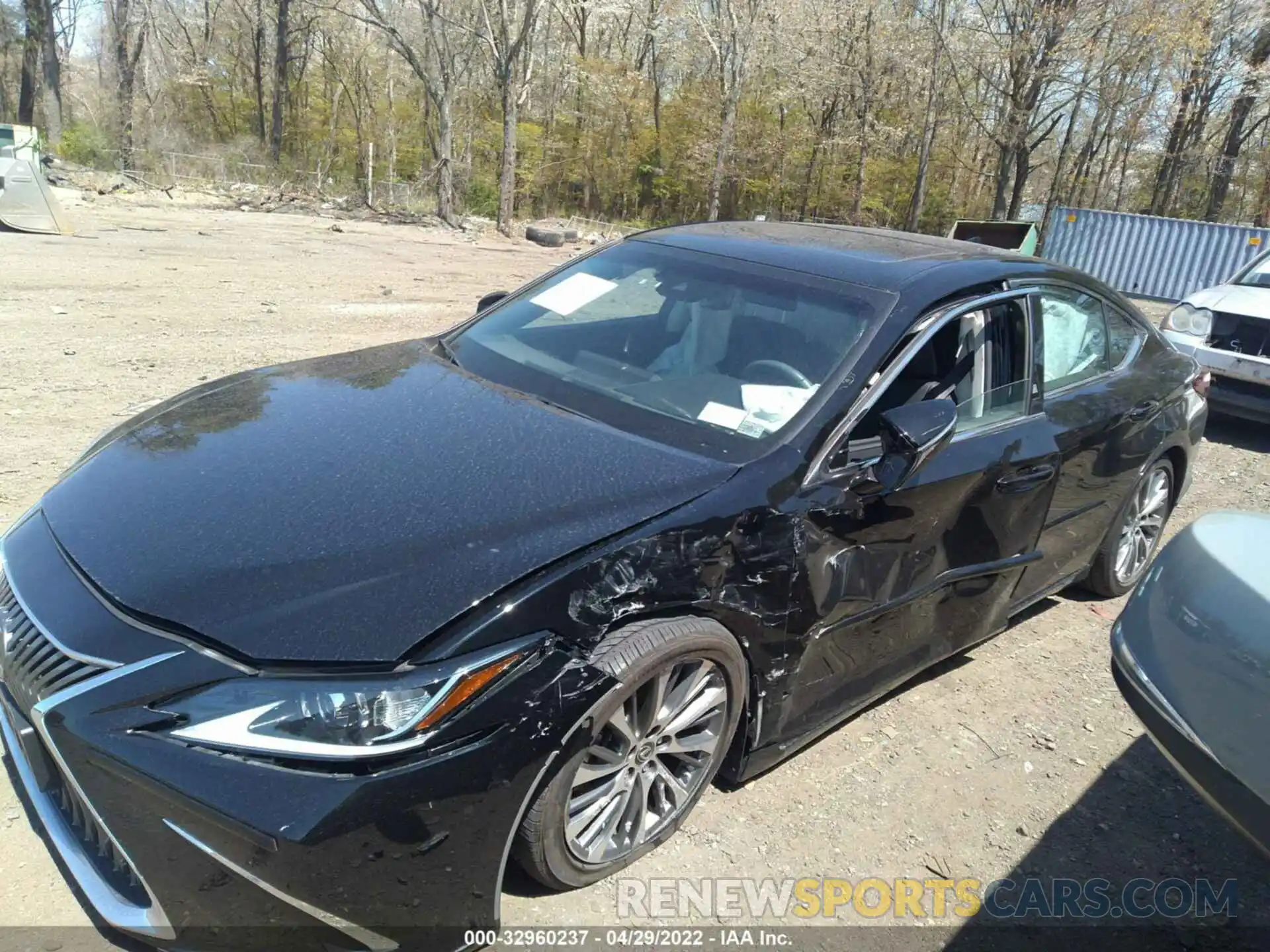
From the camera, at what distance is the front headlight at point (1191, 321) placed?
7.59 meters

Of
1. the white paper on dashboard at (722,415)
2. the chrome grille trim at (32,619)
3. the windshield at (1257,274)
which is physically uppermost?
the windshield at (1257,274)

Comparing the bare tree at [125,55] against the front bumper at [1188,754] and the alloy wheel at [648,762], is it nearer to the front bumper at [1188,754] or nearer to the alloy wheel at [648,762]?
the alloy wheel at [648,762]

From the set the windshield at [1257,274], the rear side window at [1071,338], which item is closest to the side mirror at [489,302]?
the rear side window at [1071,338]

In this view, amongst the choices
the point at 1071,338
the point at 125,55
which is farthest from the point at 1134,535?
the point at 125,55

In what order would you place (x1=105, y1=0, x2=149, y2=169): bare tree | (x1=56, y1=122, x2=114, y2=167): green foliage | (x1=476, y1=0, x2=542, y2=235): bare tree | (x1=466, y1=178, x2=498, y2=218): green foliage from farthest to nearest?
1. (x1=466, y1=178, x2=498, y2=218): green foliage
2. (x1=105, y1=0, x2=149, y2=169): bare tree
3. (x1=56, y1=122, x2=114, y2=167): green foliage
4. (x1=476, y1=0, x2=542, y2=235): bare tree

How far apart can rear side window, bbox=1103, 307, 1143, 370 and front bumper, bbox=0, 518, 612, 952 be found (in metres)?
3.25

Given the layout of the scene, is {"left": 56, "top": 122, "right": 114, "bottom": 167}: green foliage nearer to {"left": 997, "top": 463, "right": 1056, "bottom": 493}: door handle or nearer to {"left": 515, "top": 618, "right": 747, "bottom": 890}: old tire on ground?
{"left": 997, "top": 463, "right": 1056, "bottom": 493}: door handle

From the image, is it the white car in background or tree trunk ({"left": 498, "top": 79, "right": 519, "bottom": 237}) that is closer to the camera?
the white car in background

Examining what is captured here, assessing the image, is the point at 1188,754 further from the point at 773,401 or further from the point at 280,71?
the point at 280,71

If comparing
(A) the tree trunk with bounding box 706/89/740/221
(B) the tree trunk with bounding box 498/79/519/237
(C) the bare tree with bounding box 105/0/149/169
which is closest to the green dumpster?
(B) the tree trunk with bounding box 498/79/519/237

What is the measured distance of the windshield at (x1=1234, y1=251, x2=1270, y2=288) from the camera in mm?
8148

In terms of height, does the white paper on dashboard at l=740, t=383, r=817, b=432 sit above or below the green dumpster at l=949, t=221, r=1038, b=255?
below

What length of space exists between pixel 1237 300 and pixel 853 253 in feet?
19.9

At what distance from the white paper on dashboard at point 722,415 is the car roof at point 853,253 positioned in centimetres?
68
